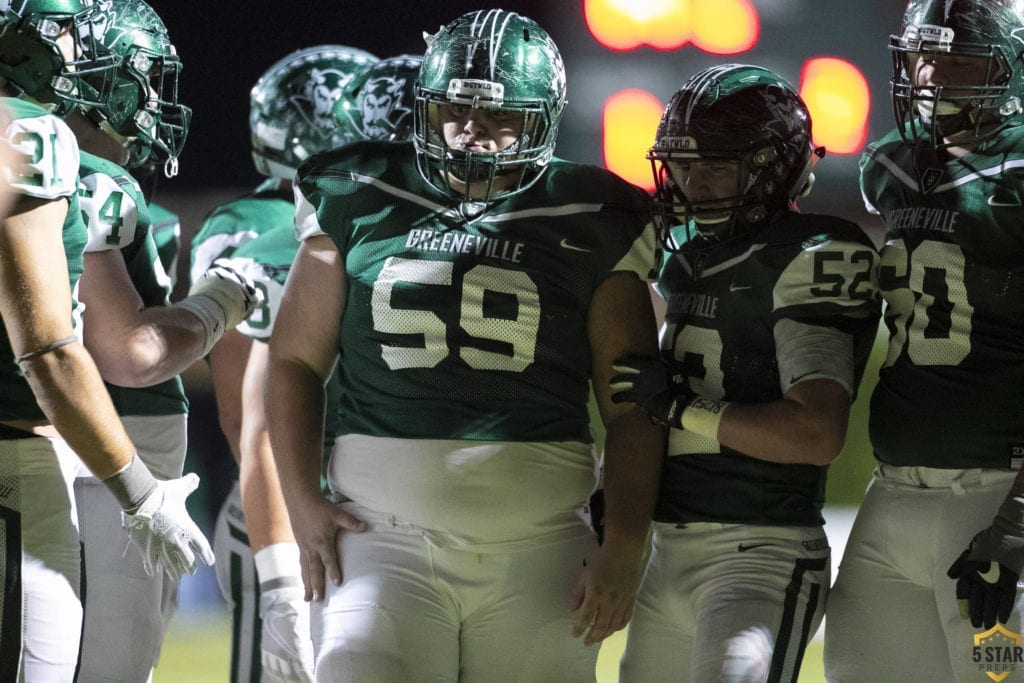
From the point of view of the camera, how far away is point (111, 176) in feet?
7.57

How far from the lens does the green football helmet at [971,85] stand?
2.32 meters

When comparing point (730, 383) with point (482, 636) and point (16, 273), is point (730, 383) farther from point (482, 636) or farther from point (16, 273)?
point (16, 273)

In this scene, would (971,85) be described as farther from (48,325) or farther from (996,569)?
(48,325)

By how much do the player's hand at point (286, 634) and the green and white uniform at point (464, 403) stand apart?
2.35ft

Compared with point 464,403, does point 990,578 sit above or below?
below

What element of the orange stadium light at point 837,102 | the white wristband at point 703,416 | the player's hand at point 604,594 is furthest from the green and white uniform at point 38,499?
the orange stadium light at point 837,102

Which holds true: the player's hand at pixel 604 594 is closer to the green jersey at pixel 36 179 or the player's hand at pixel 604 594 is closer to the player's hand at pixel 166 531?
the player's hand at pixel 166 531

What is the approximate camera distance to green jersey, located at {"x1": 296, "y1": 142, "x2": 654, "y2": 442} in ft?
6.70

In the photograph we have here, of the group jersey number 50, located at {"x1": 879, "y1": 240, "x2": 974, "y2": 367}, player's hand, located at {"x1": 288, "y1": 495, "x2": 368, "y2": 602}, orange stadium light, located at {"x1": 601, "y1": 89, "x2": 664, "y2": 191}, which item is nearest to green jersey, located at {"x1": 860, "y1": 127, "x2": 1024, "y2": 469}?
jersey number 50, located at {"x1": 879, "y1": 240, "x2": 974, "y2": 367}

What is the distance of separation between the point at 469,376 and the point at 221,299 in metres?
0.74

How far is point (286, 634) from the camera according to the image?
108 inches

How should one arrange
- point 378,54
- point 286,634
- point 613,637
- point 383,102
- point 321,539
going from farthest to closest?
point 378,54 < point 613,637 < point 383,102 < point 286,634 < point 321,539

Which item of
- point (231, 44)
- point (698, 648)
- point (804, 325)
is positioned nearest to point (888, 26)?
point (231, 44)

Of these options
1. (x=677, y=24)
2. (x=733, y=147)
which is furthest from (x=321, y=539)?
(x=677, y=24)
